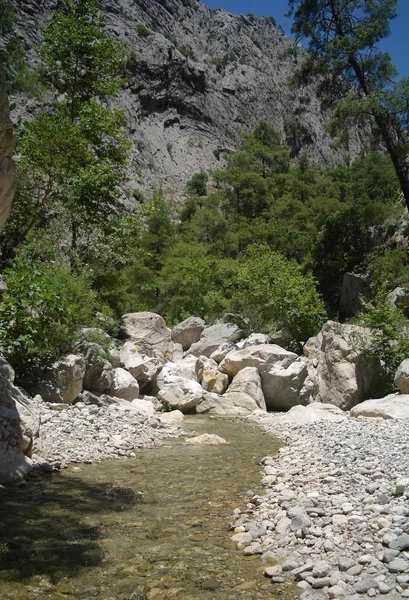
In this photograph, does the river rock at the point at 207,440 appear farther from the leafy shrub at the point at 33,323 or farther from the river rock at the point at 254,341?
the river rock at the point at 254,341

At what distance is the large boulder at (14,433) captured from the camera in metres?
6.43

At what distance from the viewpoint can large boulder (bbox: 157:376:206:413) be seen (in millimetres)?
14219

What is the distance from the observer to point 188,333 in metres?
22.5

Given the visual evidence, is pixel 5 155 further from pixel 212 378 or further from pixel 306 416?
pixel 212 378

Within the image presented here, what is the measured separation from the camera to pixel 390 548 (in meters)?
4.09

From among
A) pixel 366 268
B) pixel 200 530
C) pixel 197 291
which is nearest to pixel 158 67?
pixel 197 291

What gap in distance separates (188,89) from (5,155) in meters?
84.4

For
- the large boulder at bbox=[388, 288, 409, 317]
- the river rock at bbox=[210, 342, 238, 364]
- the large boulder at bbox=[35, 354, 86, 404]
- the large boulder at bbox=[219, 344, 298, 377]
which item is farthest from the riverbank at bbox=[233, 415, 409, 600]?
the large boulder at bbox=[388, 288, 409, 317]

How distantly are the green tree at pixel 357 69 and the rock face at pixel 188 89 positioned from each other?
38689 mm

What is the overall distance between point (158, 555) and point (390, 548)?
200 centimetres

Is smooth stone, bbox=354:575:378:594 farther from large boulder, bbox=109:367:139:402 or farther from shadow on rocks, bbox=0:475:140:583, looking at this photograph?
large boulder, bbox=109:367:139:402

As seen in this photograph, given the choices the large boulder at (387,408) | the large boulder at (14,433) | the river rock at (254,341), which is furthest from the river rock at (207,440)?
the river rock at (254,341)

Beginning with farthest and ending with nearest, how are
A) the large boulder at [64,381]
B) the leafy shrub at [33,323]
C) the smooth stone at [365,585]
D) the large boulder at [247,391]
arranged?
the large boulder at [247,391] < the large boulder at [64,381] < the leafy shrub at [33,323] < the smooth stone at [365,585]

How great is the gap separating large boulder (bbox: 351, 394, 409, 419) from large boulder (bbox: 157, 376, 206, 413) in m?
4.39
